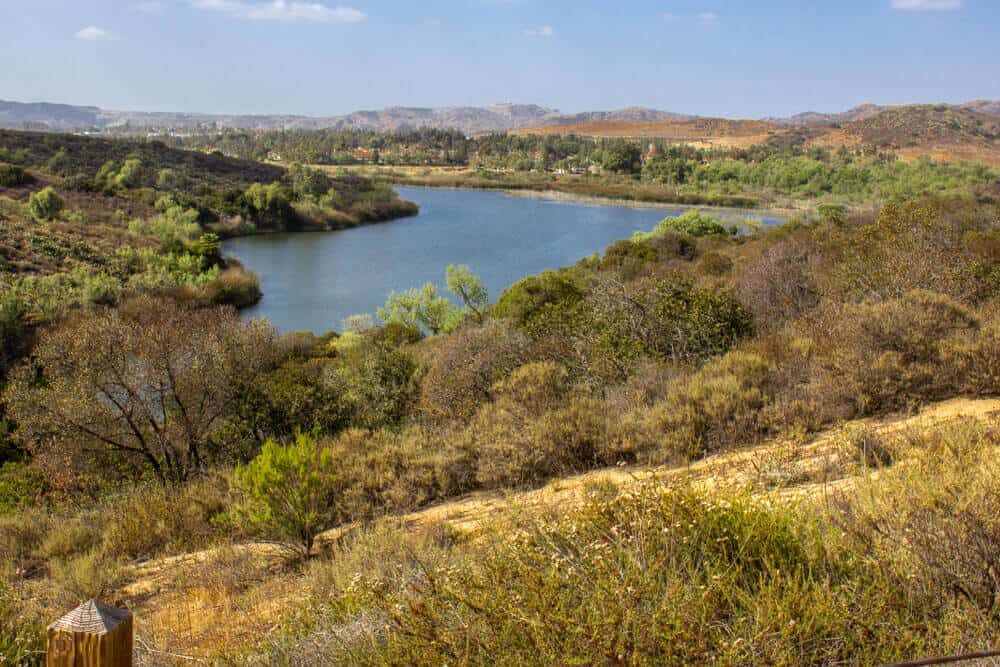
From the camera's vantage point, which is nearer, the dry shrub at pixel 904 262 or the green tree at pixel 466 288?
the dry shrub at pixel 904 262

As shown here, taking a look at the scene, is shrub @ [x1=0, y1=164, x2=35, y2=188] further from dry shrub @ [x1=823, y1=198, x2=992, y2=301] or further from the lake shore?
dry shrub @ [x1=823, y1=198, x2=992, y2=301]

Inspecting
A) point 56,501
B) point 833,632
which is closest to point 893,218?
point 833,632

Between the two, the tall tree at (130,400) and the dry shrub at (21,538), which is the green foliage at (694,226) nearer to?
the tall tree at (130,400)

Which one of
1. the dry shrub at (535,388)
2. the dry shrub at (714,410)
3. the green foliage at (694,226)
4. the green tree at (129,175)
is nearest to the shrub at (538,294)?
the dry shrub at (535,388)

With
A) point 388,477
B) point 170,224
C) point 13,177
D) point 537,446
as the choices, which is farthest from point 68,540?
point 13,177

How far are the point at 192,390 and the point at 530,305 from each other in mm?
8889

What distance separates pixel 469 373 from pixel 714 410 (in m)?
3.34

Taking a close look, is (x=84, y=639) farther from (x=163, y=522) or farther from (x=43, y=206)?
(x=43, y=206)

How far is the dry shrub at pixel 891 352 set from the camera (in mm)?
5535

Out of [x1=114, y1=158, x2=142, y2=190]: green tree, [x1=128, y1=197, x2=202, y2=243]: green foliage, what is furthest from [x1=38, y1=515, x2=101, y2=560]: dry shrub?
[x1=114, y1=158, x2=142, y2=190]: green tree

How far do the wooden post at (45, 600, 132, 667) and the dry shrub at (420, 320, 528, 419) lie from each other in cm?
580

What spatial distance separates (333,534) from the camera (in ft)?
17.5

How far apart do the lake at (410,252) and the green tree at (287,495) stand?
21.1m

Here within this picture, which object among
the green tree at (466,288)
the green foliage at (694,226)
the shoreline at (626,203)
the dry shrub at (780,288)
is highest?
the shoreline at (626,203)
